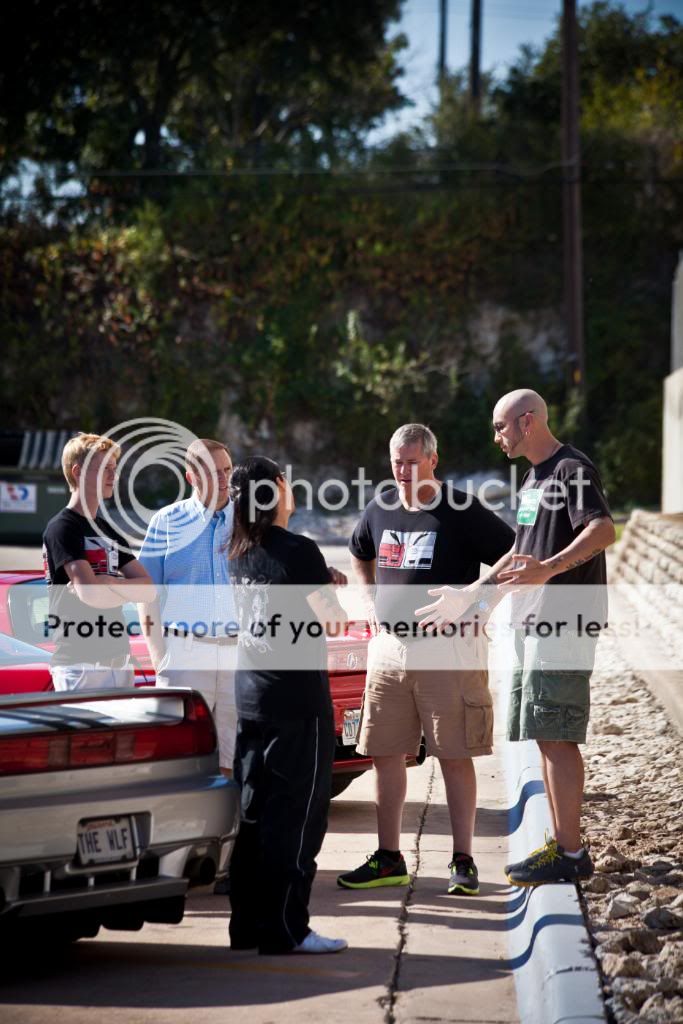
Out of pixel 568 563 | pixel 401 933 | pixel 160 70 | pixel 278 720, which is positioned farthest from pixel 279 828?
pixel 160 70

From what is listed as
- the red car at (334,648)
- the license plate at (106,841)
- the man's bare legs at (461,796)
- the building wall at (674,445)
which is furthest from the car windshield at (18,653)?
the building wall at (674,445)

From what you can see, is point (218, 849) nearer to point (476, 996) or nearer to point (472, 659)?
point (476, 996)

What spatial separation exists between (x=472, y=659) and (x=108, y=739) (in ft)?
5.88

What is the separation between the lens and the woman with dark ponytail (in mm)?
4746

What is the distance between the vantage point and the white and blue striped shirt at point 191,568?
564 centimetres

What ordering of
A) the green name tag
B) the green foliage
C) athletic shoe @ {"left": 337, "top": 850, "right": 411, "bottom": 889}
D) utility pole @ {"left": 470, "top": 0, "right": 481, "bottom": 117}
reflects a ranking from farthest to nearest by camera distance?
utility pole @ {"left": 470, "top": 0, "right": 481, "bottom": 117}, the green foliage, athletic shoe @ {"left": 337, "top": 850, "right": 411, "bottom": 889}, the green name tag

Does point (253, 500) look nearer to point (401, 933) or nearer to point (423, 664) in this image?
point (423, 664)

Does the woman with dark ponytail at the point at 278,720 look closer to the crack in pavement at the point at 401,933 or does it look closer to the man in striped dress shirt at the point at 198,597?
the crack in pavement at the point at 401,933

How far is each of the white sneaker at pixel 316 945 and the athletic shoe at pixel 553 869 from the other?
89 centimetres

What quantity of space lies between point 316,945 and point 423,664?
1.35 metres

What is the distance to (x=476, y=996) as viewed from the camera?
14.7 feet

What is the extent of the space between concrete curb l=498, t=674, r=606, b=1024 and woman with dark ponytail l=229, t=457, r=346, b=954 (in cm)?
73

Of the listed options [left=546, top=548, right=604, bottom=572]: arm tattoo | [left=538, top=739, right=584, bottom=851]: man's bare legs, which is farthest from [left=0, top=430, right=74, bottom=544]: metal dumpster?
[left=546, top=548, right=604, bottom=572]: arm tattoo

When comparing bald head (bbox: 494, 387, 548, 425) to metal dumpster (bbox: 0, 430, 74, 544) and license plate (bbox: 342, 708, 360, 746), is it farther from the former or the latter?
metal dumpster (bbox: 0, 430, 74, 544)
